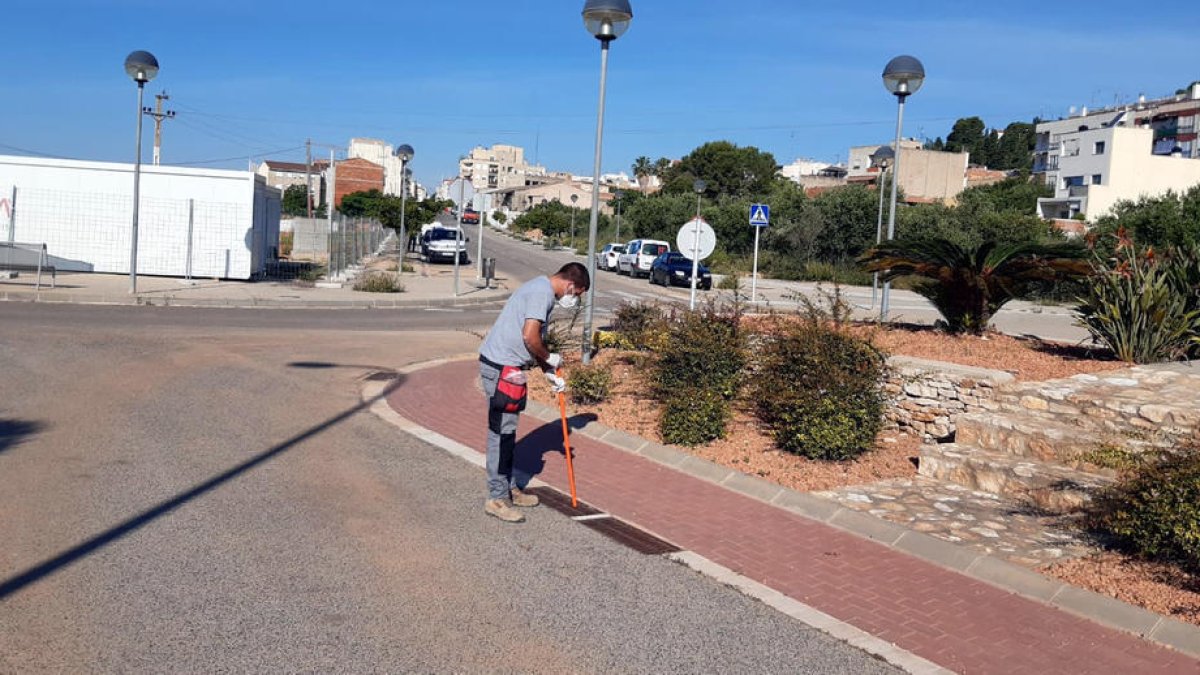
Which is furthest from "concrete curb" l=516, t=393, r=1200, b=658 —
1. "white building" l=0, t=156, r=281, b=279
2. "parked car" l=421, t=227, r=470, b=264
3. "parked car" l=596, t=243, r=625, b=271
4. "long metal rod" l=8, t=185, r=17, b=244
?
"parked car" l=596, t=243, r=625, b=271

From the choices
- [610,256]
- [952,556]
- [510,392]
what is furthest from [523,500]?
[610,256]

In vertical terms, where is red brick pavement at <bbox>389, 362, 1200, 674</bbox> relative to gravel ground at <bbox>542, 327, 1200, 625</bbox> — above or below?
below

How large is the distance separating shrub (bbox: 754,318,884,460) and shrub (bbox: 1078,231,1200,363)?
3.31 metres

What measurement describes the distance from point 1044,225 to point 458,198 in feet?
88.0

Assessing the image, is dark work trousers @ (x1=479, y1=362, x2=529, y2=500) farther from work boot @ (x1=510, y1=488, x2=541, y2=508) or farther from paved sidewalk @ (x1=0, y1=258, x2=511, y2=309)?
paved sidewalk @ (x1=0, y1=258, x2=511, y2=309)

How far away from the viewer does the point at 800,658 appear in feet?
Answer: 15.4

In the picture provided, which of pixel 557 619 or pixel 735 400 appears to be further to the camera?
pixel 735 400

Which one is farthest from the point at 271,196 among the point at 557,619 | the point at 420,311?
the point at 557,619

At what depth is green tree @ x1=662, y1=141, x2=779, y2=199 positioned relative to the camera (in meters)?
94.6

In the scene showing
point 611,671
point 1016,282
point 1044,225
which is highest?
point 1044,225

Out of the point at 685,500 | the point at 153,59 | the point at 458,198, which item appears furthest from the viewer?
the point at 458,198

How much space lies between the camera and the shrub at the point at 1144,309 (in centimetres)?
1036

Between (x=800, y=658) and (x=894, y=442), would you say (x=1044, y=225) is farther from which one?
(x=800, y=658)

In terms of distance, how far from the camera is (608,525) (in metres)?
6.79
